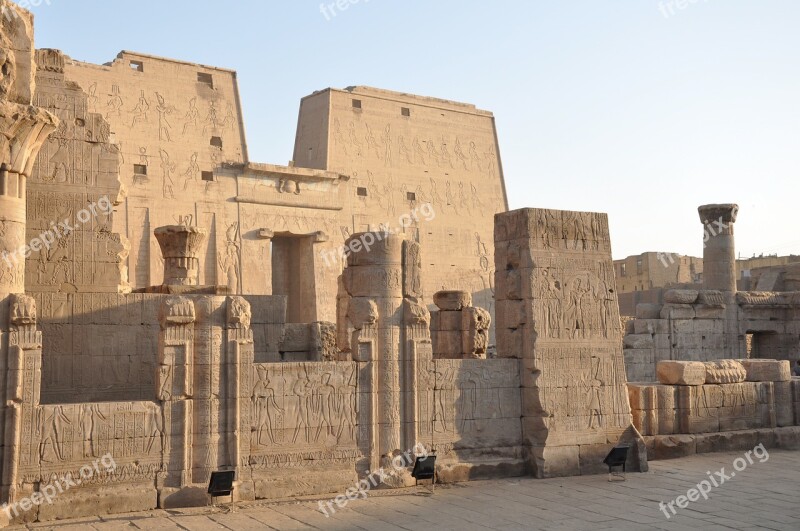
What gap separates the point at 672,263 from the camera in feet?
121

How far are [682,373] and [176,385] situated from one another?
7883 millimetres

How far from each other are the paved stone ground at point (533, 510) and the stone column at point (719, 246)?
40.5 feet

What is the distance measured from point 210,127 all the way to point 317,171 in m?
3.22

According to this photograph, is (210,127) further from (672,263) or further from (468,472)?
(672,263)

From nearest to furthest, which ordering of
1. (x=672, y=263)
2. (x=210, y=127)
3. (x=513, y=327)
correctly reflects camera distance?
(x=513, y=327), (x=210, y=127), (x=672, y=263)

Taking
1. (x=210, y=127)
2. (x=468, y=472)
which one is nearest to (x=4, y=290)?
(x=468, y=472)

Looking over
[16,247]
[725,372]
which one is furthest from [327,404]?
[725,372]

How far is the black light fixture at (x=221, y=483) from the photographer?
8664 mm

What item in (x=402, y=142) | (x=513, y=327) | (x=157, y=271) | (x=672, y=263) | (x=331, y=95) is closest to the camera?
(x=513, y=327)

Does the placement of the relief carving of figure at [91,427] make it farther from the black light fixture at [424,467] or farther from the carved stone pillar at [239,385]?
the black light fixture at [424,467]

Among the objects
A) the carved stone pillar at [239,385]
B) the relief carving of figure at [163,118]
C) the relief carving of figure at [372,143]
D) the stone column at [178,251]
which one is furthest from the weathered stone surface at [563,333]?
the relief carving of figure at [372,143]

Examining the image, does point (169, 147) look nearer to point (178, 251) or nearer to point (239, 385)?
point (178, 251)

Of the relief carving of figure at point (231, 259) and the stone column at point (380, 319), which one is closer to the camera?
the stone column at point (380, 319)

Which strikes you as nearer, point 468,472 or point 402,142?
point 468,472
